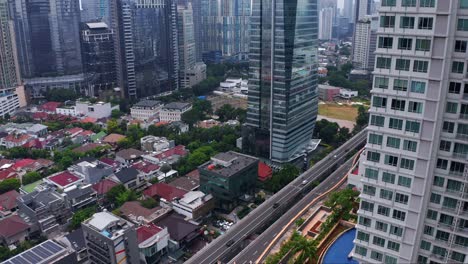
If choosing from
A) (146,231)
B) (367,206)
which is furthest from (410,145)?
(146,231)

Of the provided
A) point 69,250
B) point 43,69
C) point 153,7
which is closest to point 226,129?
point 69,250

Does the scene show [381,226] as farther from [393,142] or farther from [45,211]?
[45,211]

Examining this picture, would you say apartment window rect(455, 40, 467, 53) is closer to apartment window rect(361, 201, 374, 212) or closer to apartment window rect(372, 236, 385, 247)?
apartment window rect(361, 201, 374, 212)

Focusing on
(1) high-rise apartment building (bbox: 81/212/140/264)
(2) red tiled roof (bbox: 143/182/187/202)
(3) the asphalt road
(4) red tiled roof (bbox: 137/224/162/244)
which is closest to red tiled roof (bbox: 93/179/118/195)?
(2) red tiled roof (bbox: 143/182/187/202)

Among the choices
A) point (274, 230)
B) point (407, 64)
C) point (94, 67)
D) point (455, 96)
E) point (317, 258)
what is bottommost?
point (274, 230)

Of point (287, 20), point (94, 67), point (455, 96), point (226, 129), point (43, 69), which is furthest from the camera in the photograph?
point (43, 69)

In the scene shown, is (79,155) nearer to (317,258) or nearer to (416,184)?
(317,258)
